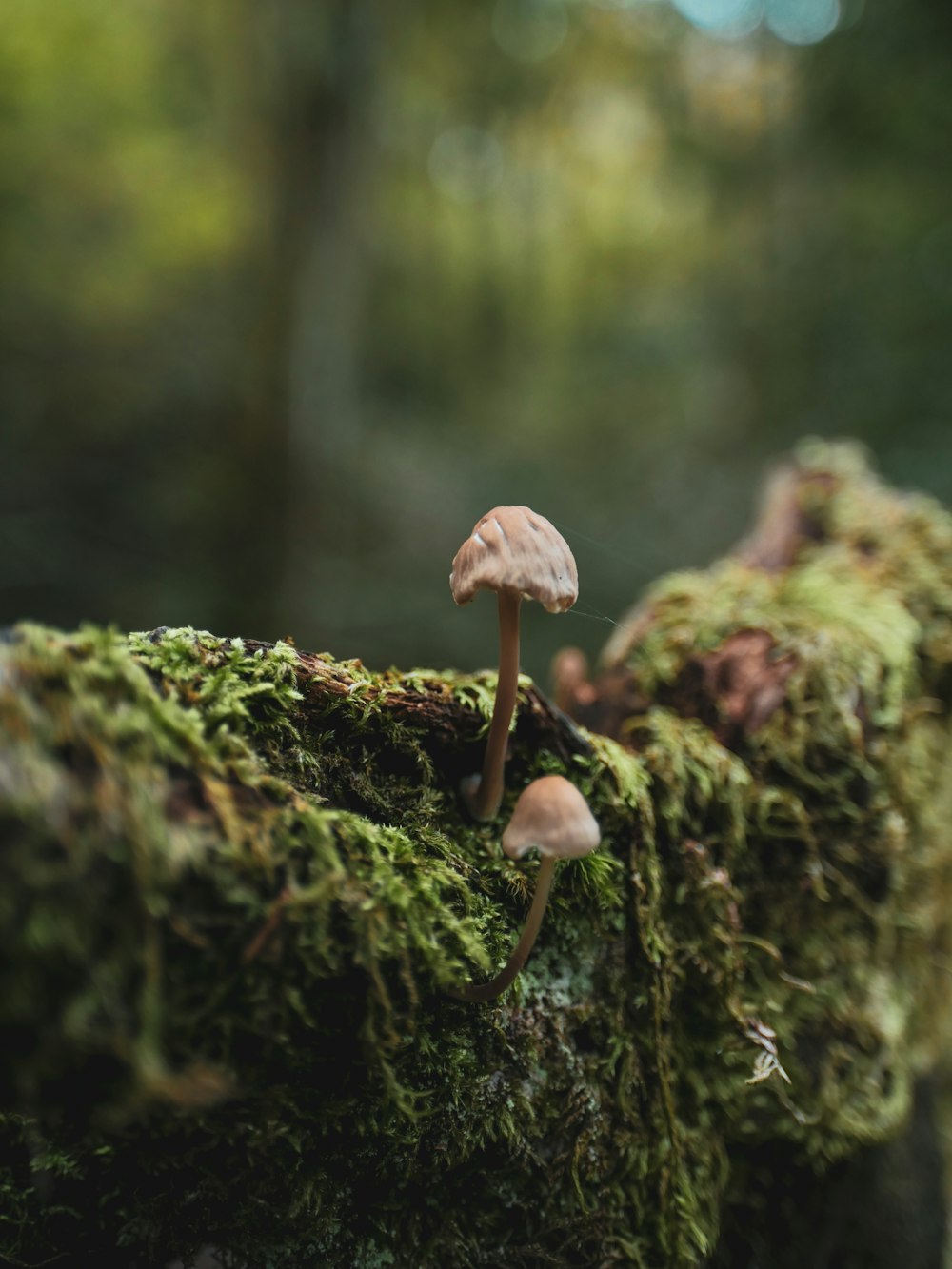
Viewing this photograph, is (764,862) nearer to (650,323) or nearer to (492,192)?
(650,323)

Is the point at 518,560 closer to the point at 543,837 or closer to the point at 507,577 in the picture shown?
the point at 507,577

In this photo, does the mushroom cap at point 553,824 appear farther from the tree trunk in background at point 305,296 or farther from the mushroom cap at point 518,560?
the tree trunk in background at point 305,296

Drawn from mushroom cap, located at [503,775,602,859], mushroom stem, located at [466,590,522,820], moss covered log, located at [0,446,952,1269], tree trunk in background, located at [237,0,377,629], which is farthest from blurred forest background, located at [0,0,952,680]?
mushroom cap, located at [503,775,602,859]

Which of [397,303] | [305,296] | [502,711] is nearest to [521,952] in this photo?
[502,711]

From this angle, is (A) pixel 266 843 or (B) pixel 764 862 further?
(B) pixel 764 862

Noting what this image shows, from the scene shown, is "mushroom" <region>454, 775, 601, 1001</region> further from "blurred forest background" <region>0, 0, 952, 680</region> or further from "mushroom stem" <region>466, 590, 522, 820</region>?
"blurred forest background" <region>0, 0, 952, 680</region>

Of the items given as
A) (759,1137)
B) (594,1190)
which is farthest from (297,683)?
(759,1137)
